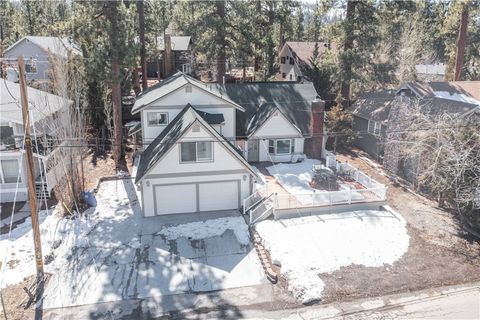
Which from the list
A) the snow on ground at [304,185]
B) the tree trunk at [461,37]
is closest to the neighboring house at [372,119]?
→ the snow on ground at [304,185]

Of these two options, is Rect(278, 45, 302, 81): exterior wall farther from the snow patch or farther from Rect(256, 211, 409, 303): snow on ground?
the snow patch

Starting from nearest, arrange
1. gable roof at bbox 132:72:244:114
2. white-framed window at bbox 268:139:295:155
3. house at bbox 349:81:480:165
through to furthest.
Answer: gable roof at bbox 132:72:244:114 < house at bbox 349:81:480:165 < white-framed window at bbox 268:139:295:155

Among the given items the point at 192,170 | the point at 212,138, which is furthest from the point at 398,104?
the point at 192,170

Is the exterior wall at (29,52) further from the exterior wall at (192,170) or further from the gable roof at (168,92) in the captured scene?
the exterior wall at (192,170)

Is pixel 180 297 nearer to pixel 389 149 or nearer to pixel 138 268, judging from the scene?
pixel 138 268

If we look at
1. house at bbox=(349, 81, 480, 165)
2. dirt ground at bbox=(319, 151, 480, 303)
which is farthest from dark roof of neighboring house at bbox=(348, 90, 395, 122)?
dirt ground at bbox=(319, 151, 480, 303)
